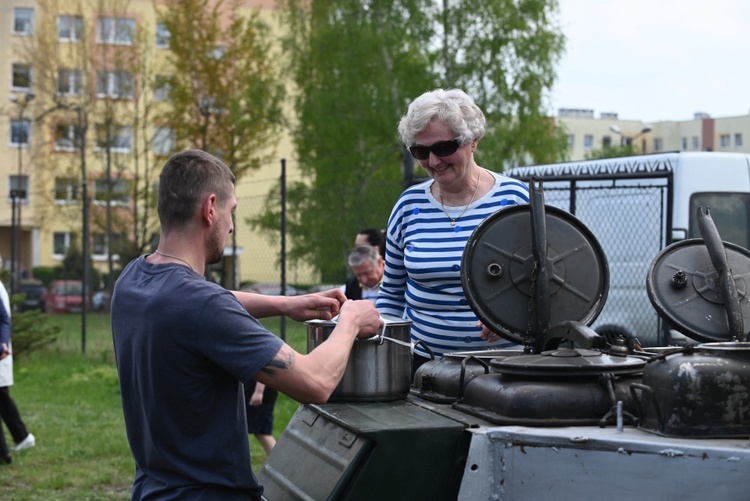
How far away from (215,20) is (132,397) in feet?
89.8

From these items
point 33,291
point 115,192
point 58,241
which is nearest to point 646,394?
point 115,192

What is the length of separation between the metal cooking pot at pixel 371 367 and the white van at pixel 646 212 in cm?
740

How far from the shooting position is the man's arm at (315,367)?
9.15 ft

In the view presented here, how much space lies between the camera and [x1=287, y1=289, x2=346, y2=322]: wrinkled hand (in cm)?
341

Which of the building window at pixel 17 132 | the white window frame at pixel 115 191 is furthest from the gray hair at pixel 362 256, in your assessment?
the building window at pixel 17 132

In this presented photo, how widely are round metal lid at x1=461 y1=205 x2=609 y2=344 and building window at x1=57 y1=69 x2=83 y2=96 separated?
32.5 m

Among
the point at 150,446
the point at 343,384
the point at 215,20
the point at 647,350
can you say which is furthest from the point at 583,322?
the point at 215,20

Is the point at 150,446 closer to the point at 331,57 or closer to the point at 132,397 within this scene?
the point at 132,397

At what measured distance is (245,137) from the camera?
2898 centimetres

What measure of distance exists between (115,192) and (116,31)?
214 inches

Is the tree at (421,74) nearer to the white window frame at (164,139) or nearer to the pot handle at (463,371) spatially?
the white window frame at (164,139)

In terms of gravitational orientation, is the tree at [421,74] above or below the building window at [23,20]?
below

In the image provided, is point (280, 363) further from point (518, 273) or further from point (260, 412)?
point (260, 412)

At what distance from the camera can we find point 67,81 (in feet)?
115
